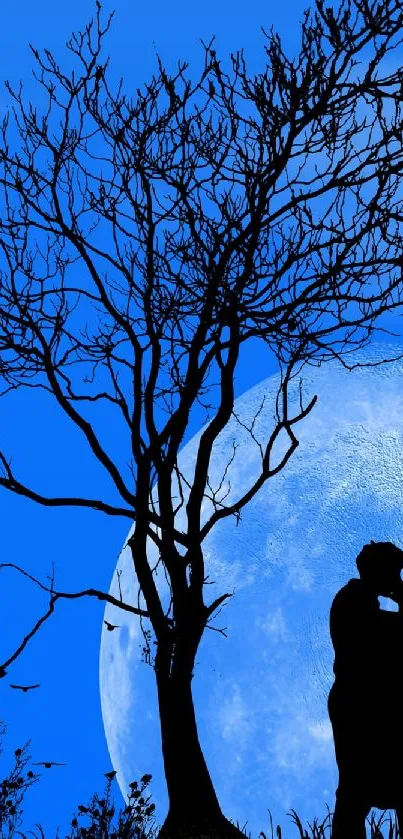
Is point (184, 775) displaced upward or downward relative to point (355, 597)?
upward

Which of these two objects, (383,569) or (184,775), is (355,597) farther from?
(184,775)

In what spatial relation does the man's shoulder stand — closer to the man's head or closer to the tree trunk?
the man's head

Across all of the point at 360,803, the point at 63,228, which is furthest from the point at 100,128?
the point at 360,803

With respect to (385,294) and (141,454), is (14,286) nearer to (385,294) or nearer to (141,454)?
(141,454)

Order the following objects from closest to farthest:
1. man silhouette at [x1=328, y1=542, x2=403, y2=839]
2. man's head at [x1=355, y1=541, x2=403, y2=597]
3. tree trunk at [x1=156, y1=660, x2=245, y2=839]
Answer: man silhouette at [x1=328, y1=542, x2=403, y2=839], man's head at [x1=355, y1=541, x2=403, y2=597], tree trunk at [x1=156, y1=660, x2=245, y2=839]

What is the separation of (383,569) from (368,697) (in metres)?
0.64

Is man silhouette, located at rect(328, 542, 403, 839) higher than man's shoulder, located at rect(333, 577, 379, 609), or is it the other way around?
man's shoulder, located at rect(333, 577, 379, 609)

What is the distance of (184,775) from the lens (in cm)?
833

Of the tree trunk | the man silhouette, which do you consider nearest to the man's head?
the man silhouette

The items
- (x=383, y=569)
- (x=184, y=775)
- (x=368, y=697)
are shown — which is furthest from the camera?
(x=184, y=775)

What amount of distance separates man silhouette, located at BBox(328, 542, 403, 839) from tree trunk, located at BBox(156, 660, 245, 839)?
3.07m

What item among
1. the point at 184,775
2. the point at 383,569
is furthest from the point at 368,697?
the point at 184,775

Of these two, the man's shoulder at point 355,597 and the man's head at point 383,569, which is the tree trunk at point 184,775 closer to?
the man's shoulder at point 355,597

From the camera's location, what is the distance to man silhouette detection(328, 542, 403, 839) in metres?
5.07
